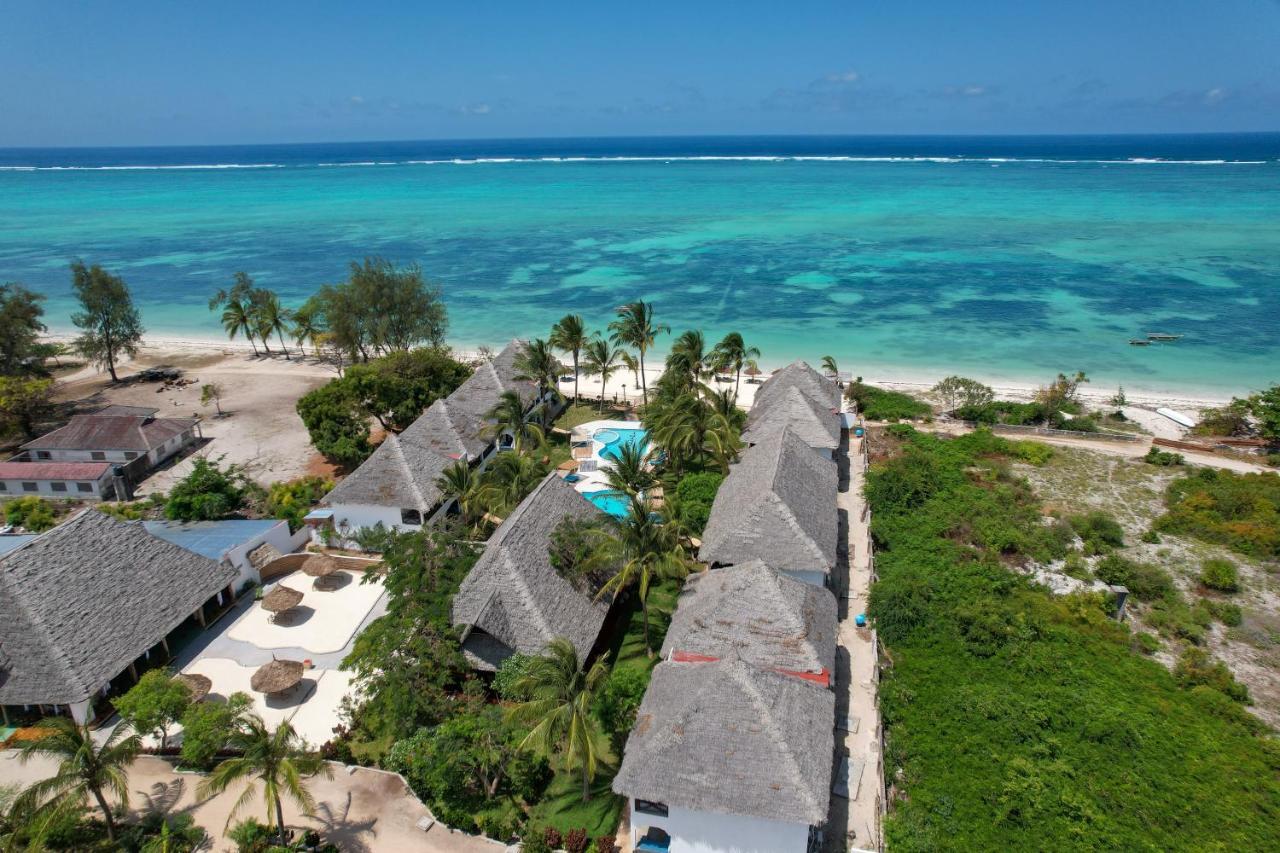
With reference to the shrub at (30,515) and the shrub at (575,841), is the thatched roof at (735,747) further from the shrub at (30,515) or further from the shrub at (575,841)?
the shrub at (30,515)

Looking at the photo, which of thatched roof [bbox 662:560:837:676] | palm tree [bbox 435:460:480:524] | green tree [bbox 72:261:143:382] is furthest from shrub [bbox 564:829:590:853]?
green tree [bbox 72:261:143:382]

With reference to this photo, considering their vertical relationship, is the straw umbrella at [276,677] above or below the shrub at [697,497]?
below

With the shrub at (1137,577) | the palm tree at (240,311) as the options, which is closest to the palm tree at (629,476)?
the shrub at (1137,577)

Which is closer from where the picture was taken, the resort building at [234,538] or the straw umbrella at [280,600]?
the straw umbrella at [280,600]

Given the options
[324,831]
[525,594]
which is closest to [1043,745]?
[525,594]

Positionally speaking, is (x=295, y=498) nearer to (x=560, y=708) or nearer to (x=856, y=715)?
(x=560, y=708)

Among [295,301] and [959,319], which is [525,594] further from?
[295,301]
